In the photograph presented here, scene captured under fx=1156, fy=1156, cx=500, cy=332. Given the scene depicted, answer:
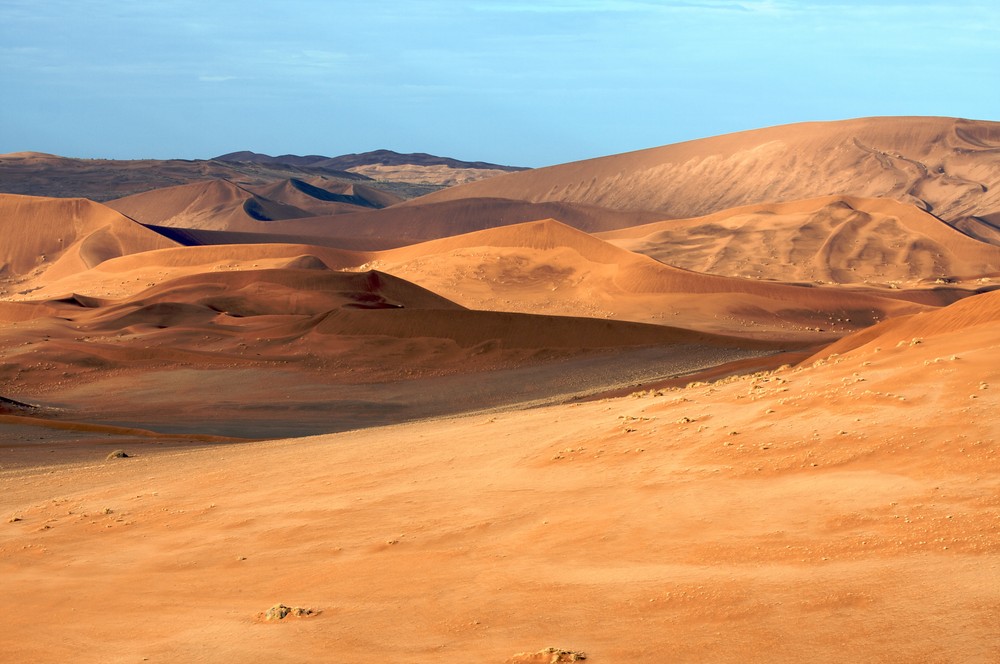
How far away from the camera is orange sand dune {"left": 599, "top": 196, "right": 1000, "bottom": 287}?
→ 68625 millimetres

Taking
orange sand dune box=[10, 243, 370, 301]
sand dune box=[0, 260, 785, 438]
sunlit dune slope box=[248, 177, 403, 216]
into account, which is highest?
sunlit dune slope box=[248, 177, 403, 216]

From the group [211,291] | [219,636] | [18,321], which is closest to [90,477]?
[219,636]

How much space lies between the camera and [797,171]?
11988 centimetres

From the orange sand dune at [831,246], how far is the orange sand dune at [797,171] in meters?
29.5

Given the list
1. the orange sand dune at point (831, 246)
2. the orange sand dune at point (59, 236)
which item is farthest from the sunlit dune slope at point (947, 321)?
the orange sand dune at point (59, 236)

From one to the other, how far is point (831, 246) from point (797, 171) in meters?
50.1

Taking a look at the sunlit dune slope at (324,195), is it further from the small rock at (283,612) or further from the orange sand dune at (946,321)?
the small rock at (283,612)

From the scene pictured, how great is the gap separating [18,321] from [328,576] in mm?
36438

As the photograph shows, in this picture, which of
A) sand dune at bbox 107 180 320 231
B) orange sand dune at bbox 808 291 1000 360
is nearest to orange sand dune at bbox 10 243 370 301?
sand dune at bbox 107 180 320 231

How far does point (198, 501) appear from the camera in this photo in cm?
1309

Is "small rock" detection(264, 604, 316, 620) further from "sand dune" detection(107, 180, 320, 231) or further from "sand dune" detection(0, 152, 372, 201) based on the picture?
"sand dune" detection(0, 152, 372, 201)

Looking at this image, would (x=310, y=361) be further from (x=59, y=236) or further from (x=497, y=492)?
(x=59, y=236)

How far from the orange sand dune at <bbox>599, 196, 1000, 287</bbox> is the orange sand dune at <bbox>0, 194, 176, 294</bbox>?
107 ft

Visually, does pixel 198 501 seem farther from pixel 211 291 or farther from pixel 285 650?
pixel 211 291
